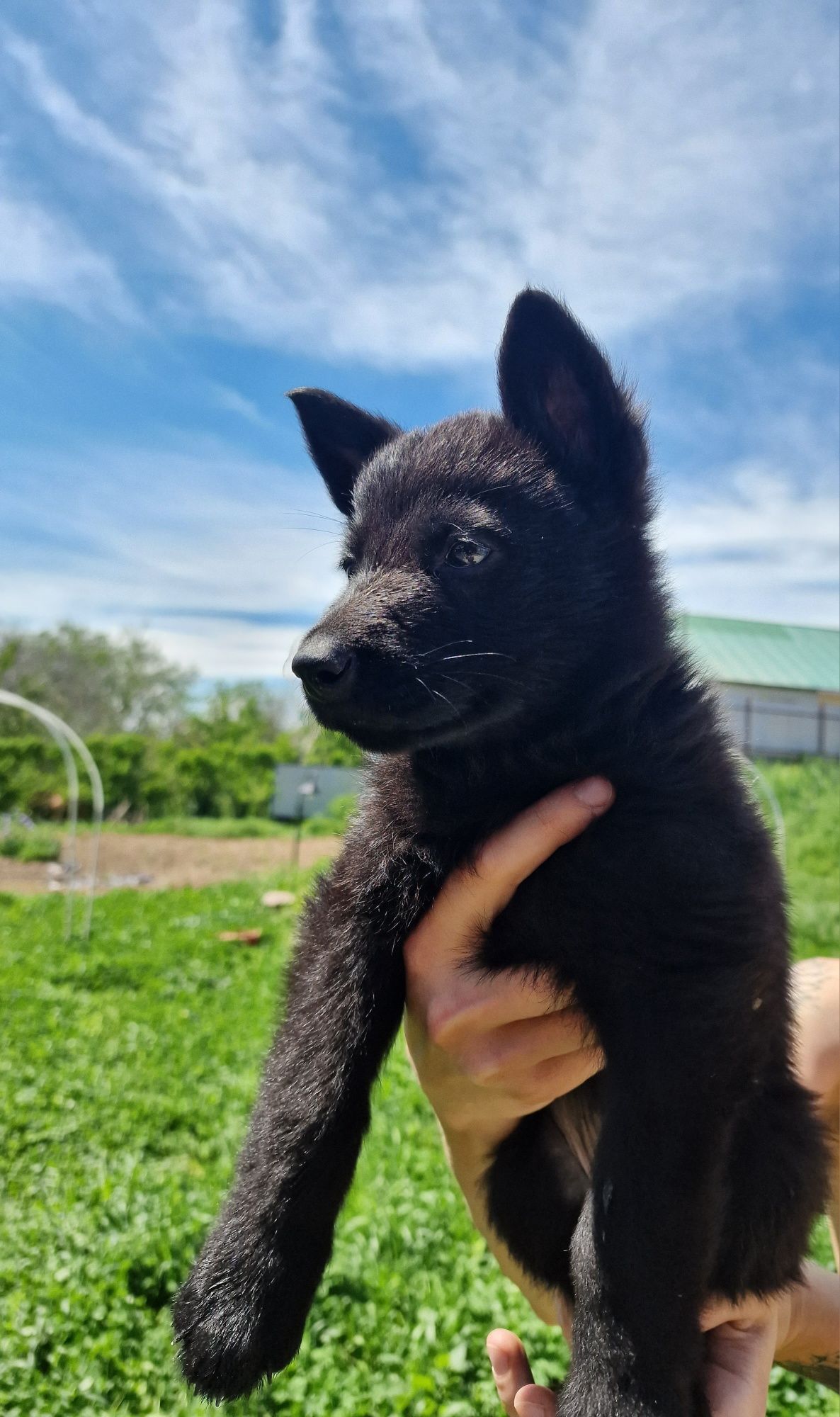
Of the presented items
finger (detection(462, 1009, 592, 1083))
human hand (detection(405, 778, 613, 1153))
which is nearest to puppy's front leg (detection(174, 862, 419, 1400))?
human hand (detection(405, 778, 613, 1153))

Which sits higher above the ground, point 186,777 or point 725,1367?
point 725,1367

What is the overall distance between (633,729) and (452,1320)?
2.80m

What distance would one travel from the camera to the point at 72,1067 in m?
7.17

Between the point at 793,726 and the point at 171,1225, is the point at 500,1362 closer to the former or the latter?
the point at 171,1225

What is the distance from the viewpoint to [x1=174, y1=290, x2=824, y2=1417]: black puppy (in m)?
1.53

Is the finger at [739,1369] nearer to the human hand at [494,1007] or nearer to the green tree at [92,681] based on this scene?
the human hand at [494,1007]

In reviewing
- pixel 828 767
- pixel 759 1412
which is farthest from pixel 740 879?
pixel 828 767

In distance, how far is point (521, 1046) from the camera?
1.92 metres

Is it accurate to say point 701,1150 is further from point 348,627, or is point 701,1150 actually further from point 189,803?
point 189,803

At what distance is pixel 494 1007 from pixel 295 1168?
495 mm

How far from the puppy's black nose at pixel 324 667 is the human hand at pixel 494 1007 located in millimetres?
467

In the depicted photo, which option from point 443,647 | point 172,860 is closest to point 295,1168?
point 443,647

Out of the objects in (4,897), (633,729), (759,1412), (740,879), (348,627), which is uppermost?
(348,627)

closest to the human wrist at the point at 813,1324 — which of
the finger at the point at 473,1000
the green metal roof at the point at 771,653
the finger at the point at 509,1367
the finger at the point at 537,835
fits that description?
the finger at the point at 509,1367
